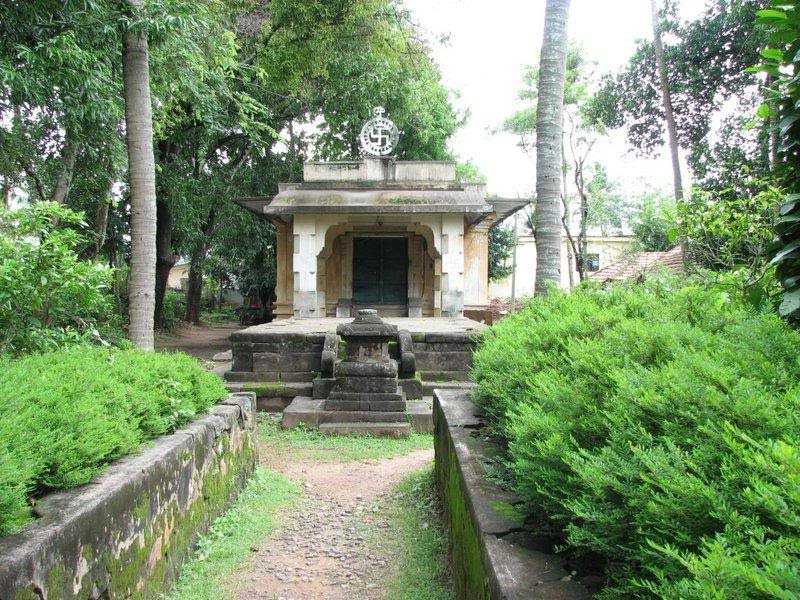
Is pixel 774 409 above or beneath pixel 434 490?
above

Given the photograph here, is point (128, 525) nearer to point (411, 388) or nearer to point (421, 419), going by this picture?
point (421, 419)

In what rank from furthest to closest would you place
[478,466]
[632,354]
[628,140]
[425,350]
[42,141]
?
[628,140] → [42,141] → [425,350] → [478,466] → [632,354]

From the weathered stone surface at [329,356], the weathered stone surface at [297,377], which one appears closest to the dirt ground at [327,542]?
the weathered stone surface at [329,356]

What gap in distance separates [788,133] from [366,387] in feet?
19.1

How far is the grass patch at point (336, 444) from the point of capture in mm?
6254

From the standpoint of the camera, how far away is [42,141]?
1076 centimetres

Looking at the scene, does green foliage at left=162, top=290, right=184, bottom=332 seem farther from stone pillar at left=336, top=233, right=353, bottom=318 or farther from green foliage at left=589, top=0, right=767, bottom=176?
green foliage at left=589, top=0, right=767, bottom=176

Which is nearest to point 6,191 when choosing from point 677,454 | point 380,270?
point 380,270

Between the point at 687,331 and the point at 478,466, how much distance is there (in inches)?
48.1

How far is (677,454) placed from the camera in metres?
1.51

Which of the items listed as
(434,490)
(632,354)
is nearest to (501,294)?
(434,490)

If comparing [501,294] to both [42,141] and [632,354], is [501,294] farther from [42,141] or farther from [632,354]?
[632,354]

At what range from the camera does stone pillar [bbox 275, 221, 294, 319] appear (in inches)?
582

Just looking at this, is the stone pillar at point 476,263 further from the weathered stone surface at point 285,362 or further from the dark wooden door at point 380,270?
the weathered stone surface at point 285,362
